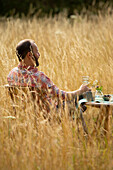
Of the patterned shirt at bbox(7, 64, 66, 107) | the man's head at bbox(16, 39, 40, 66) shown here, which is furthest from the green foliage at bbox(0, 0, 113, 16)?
the patterned shirt at bbox(7, 64, 66, 107)

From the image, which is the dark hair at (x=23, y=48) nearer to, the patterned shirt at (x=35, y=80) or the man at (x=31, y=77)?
the man at (x=31, y=77)

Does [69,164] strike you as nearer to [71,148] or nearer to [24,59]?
[71,148]

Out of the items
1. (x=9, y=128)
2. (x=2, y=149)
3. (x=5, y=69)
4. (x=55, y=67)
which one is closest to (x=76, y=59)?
(x=55, y=67)

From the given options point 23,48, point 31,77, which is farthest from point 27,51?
point 31,77

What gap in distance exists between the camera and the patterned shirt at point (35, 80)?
Result: 9.95 ft

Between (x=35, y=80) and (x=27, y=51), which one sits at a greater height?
(x=27, y=51)

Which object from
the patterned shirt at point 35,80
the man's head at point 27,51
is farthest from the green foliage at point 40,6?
the patterned shirt at point 35,80

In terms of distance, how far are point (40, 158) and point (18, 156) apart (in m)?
0.16

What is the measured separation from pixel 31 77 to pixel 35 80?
0.18 ft

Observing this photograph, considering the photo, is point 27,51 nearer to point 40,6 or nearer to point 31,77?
point 31,77

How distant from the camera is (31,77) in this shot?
121 inches

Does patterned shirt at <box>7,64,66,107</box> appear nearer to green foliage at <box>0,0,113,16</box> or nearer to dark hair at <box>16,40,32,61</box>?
dark hair at <box>16,40,32,61</box>

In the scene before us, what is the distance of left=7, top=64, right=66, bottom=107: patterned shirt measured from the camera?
9.95ft

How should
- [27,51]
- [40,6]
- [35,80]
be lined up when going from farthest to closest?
[40,6] < [27,51] < [35,80]
